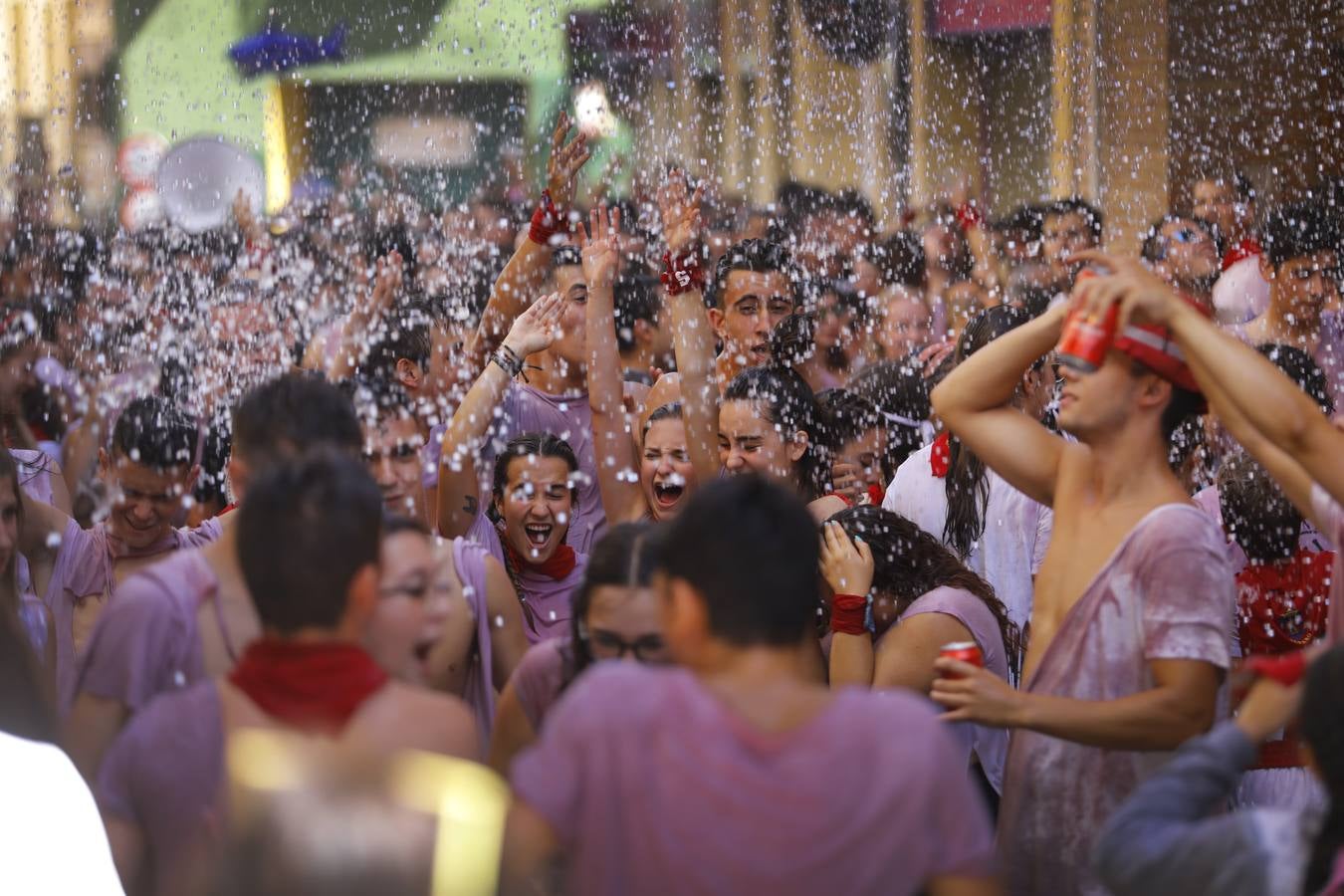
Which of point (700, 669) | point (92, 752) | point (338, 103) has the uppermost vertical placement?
point (338, 103)

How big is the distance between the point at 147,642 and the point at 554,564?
6.20 ft

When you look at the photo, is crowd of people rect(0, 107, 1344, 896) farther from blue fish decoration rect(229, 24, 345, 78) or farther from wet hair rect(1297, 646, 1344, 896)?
blue fish decoration rect(229, 24, 345, 78)

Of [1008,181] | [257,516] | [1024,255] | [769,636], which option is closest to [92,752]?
[257,516]

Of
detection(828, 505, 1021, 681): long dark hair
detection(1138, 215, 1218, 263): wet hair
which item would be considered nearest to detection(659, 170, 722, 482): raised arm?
detection(828, 505, 1021, 681): long dark hair

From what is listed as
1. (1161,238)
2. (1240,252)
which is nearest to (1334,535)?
(1240,252)

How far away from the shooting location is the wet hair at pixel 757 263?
620 centimetres

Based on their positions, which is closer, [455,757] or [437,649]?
[455,757]

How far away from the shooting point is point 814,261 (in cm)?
851

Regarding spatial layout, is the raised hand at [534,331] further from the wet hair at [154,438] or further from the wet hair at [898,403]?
the wet hair at [154,438]

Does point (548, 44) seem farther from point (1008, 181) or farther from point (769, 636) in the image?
point (769, 636)

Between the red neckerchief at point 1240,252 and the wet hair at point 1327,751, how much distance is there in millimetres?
Result: 4980

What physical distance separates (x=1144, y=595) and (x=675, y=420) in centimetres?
214

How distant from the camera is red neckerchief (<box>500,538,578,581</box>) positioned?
463 cm

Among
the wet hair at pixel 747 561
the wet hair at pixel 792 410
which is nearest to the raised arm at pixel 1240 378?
the wet hair at pixel 747 561
